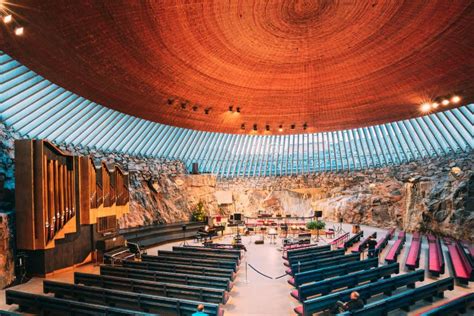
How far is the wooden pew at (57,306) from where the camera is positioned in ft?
16.5

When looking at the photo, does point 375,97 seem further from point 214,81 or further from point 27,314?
point 27,314

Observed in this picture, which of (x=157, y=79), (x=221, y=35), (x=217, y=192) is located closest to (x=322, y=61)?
(x=221, y=35)

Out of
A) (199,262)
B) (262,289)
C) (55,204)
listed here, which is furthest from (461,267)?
(55,204)

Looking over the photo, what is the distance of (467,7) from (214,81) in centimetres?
765

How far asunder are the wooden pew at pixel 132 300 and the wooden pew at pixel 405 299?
287cm

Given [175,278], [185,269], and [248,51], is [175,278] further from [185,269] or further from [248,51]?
[248,51]

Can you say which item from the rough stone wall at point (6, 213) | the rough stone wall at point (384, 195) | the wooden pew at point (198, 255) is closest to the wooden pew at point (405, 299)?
the wooden pew at point (198, 255)

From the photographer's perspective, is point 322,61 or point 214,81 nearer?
point 322,61

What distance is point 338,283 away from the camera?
6.65 metres

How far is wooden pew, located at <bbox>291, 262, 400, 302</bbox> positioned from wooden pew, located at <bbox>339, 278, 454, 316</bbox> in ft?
3.75

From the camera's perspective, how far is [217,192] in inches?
957

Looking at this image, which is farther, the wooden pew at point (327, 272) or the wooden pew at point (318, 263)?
the wooden pew at point (318, 263)

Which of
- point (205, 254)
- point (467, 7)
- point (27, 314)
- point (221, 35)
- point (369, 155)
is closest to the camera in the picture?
point (27, 314)

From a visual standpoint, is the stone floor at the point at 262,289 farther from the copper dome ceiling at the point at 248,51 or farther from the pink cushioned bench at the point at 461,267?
the copper dome ceiling at the point at 248,51
